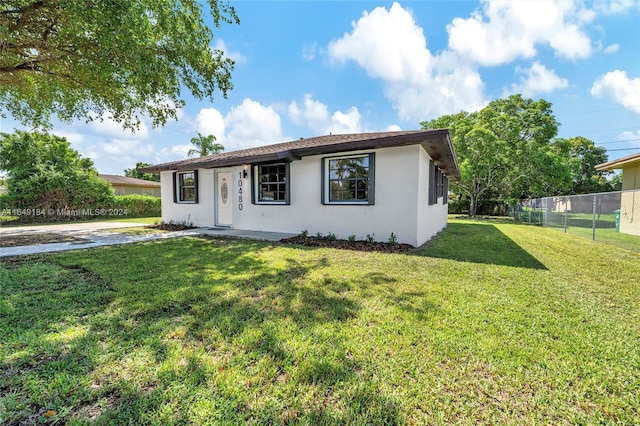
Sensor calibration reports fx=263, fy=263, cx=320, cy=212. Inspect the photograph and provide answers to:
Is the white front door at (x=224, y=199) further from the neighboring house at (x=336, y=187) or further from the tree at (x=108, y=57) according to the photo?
the tree at (x=108, y=57)

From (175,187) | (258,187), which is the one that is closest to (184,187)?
(175,187)

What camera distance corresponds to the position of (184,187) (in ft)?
37.9

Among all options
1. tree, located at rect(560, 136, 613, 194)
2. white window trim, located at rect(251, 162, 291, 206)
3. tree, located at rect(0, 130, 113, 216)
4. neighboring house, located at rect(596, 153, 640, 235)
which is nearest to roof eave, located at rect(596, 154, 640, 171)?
neighboring house, located at rect(596, 153, 640, 235)

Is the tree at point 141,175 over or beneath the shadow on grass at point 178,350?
over

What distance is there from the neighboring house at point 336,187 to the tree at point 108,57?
2703 millimetres

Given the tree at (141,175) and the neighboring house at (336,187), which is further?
the tree at (141,175)

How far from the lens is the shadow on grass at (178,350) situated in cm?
162

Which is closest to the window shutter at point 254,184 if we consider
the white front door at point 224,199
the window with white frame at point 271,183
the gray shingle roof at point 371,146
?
the window with white frame at point 271,183

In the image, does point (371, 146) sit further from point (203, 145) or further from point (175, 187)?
point (203, 145)

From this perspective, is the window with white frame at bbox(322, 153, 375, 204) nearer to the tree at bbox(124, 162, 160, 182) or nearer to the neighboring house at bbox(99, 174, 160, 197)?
the neighboring house at bbox(99, 174, 160, 197)

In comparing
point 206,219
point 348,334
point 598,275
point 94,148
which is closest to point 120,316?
point 348,334

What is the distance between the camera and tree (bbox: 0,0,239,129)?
210 inches

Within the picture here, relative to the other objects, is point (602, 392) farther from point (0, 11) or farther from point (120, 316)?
point (0, 11)

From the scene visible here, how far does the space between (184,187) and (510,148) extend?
847 inches
